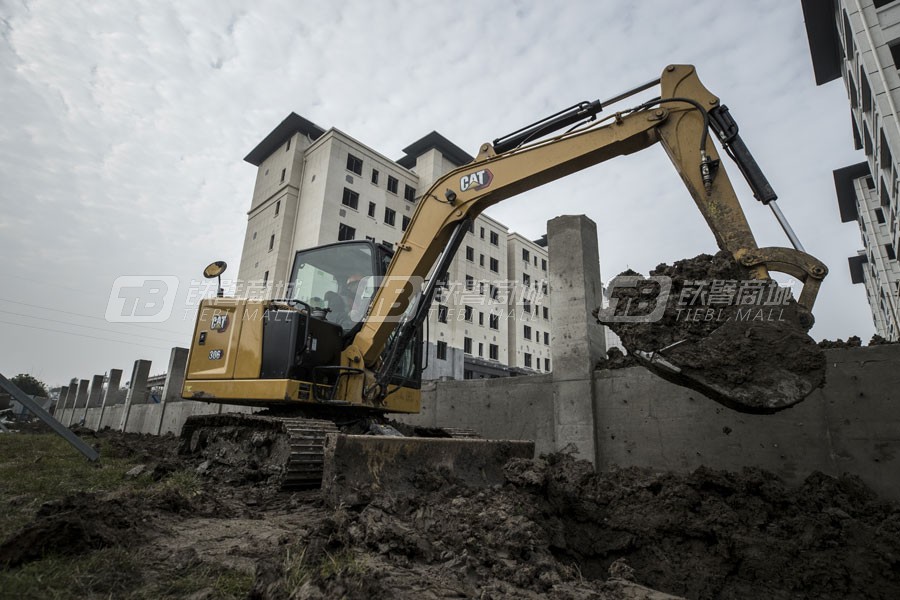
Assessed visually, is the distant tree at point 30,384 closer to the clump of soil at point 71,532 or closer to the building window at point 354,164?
the building window at point 354,164

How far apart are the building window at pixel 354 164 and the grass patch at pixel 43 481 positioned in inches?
830

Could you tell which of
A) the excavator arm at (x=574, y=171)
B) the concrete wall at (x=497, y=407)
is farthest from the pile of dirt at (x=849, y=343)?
the concrete wall at (x=497, y=407)

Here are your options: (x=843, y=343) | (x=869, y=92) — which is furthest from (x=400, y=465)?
(x=869, y=92)

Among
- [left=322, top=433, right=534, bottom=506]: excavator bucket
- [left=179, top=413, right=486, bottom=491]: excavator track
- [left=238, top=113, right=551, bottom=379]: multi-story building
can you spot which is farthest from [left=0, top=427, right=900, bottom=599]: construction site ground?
[left=238, top=113, right=551, bottom=379]: multi-story building

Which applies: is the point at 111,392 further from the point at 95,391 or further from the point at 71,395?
the point at 71,395

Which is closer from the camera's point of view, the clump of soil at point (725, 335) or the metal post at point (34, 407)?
the clump of soil at point (725, 335)

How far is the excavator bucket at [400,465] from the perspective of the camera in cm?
374

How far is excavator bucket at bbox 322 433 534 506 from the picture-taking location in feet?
12.3

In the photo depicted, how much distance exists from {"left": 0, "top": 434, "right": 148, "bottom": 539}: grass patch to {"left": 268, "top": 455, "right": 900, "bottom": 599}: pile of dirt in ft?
6.59

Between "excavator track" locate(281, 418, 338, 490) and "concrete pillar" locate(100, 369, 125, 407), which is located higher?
"concrete pillar" locate(100, 369, 125, 407)

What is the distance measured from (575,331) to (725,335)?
289 cm

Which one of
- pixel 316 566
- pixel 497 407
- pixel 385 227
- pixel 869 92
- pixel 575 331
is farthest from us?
pixel 385 227

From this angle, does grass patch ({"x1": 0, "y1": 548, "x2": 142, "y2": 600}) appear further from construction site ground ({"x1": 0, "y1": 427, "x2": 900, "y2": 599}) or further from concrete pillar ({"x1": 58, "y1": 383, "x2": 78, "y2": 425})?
concrete pillar ({"x1": 58, "y1": 383, "x2": 78, "y2": 425})

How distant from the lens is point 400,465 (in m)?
4.10
